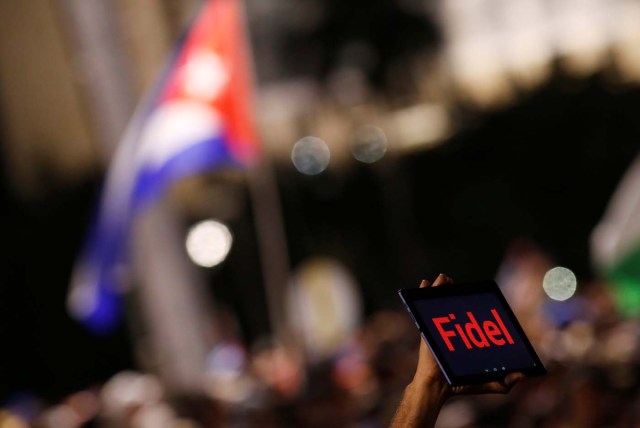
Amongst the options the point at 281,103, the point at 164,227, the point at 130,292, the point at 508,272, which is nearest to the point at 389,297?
the point at 281,103

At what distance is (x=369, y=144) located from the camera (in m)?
31.2

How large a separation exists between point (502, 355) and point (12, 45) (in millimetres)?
25146

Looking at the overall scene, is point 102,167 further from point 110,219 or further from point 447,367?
point 447,367

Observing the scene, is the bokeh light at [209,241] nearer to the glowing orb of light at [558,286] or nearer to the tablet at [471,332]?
the glowing orb of light at [558,286]

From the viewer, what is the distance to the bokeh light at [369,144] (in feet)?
101

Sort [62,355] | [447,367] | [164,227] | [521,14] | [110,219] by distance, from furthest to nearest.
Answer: [521,14] → [62,355] → [164,227] → [110,219] → [447,367]

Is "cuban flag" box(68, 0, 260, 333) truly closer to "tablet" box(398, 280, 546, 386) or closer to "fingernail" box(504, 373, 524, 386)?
"tablet" box(398, 280, 546, 386)

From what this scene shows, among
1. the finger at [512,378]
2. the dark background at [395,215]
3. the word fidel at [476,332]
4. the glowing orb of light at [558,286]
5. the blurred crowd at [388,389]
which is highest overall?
the word fidel at [476,332]

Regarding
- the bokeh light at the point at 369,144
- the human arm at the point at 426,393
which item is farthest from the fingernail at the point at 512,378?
the bokeh light at the point at 369,144

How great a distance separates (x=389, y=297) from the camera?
2953cm

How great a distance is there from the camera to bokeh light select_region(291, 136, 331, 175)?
31375 millimetres

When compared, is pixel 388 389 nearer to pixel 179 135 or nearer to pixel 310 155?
pixel 179 135

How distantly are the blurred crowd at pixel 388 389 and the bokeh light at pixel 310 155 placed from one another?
1567 centimetres

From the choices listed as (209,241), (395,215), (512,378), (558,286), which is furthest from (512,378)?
(395,215)
